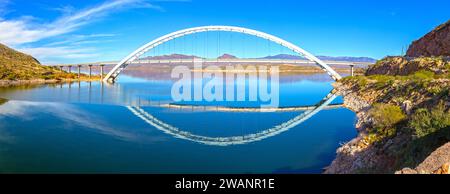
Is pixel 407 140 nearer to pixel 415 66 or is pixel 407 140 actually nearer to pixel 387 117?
pixel 387 117

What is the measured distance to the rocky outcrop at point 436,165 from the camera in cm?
521

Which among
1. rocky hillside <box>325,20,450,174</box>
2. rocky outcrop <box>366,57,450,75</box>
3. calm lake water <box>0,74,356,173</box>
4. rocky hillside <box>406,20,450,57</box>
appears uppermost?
rocky hillside <box>406,20,450,57</box>

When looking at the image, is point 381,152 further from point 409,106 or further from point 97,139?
point 97,139

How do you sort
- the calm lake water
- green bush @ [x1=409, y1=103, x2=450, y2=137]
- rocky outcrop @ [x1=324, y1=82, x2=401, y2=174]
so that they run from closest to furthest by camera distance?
1. green bush @ [x1=409, y1=103, x2=450, y2=137]
2. rocky outcrop @ [x1=324, y1=82, x2=401, y2=174]
3. the calm lake water

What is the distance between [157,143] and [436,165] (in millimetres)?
9505

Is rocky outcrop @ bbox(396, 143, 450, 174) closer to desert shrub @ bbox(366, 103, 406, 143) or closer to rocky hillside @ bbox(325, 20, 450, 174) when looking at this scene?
rocky hillside @ bbox(325, 20, 450, 174)

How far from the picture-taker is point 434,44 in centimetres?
3900

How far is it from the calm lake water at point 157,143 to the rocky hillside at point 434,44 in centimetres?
1946

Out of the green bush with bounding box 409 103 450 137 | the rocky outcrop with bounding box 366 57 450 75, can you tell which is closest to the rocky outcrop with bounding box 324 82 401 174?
the green bush with bounding box 409 103 450 137

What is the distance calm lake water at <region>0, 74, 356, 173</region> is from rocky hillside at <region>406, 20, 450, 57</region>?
766 inches

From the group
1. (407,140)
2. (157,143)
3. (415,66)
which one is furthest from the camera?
(415,66)

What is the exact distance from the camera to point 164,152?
39.6 feet

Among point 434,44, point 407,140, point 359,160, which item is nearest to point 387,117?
point 407,140

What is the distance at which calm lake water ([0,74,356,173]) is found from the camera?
1038cm
